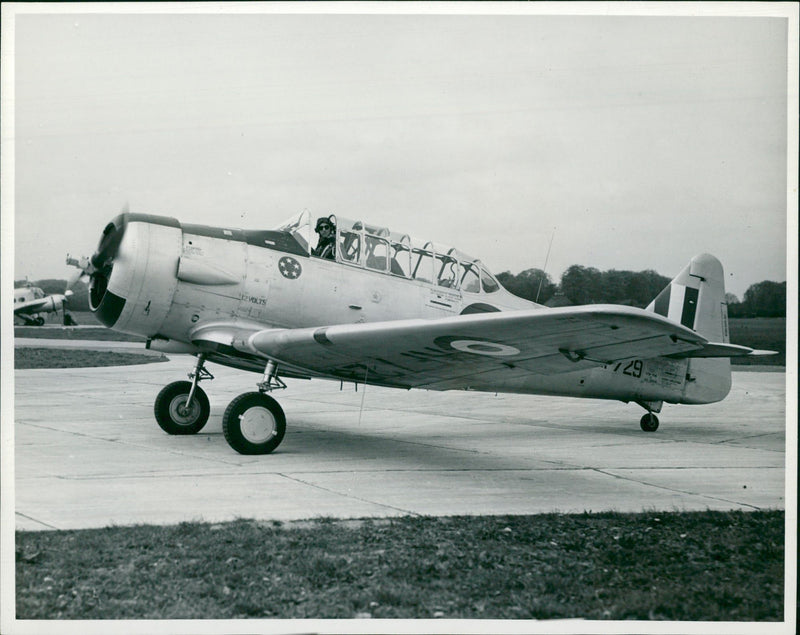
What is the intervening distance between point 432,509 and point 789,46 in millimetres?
3898

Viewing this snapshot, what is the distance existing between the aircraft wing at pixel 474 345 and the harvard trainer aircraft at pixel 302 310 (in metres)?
0.02

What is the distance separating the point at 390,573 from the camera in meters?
4.09

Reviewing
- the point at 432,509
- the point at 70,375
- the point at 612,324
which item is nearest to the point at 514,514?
the point at 432,509

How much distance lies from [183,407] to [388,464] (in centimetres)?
237

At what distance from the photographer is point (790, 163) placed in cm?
521

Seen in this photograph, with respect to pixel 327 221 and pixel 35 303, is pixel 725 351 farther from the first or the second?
pixel 35 303

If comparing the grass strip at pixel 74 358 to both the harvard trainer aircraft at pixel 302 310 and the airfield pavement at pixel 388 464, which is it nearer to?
the airfield pavement at pixel 388 464

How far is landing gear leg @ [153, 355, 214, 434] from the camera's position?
771 cm

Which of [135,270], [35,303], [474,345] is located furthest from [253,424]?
[35,303]

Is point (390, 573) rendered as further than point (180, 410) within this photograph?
No

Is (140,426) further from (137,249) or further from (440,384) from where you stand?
(440,384)

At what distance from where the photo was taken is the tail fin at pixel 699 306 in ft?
29.2

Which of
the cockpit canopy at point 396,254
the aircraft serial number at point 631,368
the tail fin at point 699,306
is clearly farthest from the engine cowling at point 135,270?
the tail fin at point 699,306

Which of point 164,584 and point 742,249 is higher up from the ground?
point 742,249
